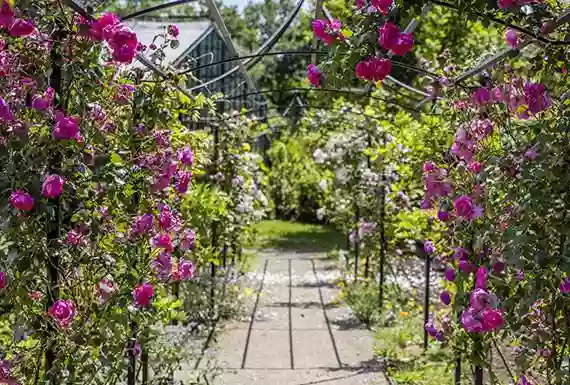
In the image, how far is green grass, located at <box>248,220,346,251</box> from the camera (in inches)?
543

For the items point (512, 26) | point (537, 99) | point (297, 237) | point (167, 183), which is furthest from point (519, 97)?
point (297, 237)

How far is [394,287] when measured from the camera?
740 cm

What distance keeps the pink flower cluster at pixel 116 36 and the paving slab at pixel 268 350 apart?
3.69 metres

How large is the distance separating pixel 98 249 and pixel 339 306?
5.43 m

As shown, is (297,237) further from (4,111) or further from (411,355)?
(4,111)

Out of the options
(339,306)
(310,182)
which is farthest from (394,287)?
(310,182)

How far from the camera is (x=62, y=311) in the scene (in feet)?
8.50

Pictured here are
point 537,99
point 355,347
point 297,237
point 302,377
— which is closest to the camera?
point 537,99

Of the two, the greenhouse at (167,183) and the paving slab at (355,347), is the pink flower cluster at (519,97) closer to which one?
the greenhouse at (167,183)

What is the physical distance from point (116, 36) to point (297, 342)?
4532 mm

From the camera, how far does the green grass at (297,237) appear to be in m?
13.8

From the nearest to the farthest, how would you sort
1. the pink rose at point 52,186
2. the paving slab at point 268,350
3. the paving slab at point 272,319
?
the pink rose at point 52,186 → the paving slab at point 268,350 → the paving slab at point 272,319

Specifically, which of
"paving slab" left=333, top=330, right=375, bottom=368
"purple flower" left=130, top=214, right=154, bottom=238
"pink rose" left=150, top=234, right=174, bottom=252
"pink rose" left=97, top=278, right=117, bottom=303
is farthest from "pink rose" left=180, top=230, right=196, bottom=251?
"paving slab" left=333, top=330, right=375, bottom=368

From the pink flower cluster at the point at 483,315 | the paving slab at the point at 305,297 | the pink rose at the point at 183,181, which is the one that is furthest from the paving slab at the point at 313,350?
the pink flower cluster at the point at 483,315
